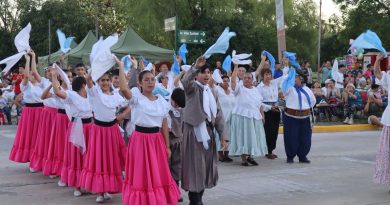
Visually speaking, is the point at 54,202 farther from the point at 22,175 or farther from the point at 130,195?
the point at 22,175

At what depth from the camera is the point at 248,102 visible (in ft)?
31.8

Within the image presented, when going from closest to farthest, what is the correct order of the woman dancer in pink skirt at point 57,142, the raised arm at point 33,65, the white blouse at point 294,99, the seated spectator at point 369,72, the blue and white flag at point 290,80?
the raised arm at point 33,65 → the woman dancer in pink skirt at point 57,142 → the blue and white flag at point 290,80 → the white blouse at point 294,99 → the seated spectator at point 369,72

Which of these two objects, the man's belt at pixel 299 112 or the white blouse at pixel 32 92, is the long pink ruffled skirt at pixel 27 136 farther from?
the man's belt at pixel 299 112

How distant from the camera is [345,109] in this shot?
16812mm

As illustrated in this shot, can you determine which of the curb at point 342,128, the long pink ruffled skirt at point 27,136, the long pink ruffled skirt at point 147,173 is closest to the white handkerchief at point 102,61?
the long pink ruffled skirt at point 147,173

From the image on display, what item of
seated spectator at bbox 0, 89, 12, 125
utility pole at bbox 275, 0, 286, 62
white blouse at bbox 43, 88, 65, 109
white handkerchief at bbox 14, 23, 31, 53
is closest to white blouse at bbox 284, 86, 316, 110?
white blouse at bbox 43, 88, 65, 109

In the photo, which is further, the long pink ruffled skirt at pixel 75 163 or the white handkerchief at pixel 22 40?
the white handkerchief at pixel 22 40

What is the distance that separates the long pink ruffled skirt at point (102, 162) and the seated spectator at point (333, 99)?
11343 mm

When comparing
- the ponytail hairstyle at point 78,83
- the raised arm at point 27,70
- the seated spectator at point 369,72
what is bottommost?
the seated spectator at point 369,72

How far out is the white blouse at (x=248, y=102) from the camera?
9.62m

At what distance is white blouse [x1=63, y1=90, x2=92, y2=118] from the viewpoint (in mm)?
6980

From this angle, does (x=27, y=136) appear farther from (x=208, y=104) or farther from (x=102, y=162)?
(x=208, y=104)

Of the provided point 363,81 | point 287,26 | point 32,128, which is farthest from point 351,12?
point 32,128

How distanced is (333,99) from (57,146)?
10951 millimetres
